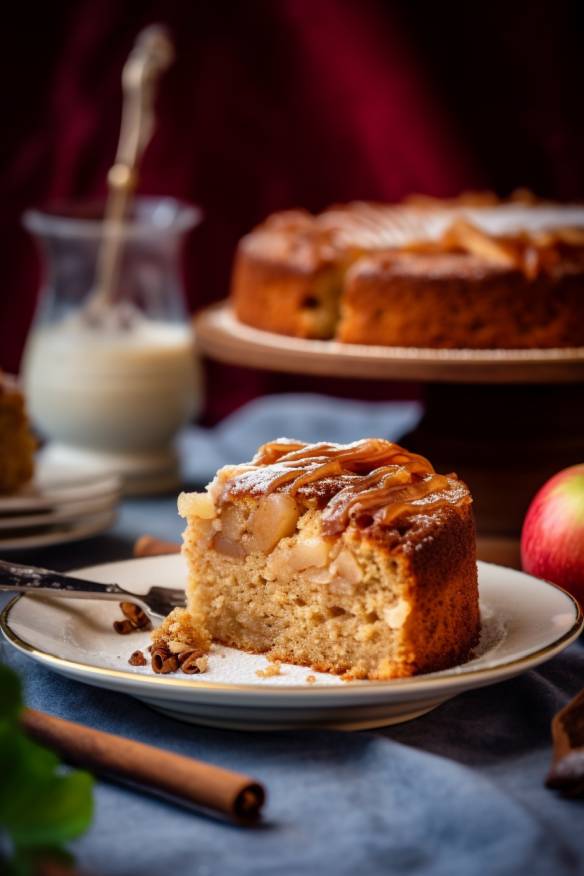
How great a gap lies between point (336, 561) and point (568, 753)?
45 centimetres

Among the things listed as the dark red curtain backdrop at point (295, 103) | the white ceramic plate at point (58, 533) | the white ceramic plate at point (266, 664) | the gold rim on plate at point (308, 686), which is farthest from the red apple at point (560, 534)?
the dark red curtain backdrop at point (295, 103)

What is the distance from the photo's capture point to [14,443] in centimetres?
299

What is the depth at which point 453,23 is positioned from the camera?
473 cm

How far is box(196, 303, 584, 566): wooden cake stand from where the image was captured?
2.86 metres

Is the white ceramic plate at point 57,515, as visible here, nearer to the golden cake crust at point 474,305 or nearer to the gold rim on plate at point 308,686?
the golden cake crust at point 474,305

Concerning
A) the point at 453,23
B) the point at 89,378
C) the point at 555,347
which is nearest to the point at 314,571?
the point at 555,347

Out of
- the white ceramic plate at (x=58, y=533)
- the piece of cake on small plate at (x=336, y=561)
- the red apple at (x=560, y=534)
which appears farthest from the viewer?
the white ceramic plate at (x=58, y=533)

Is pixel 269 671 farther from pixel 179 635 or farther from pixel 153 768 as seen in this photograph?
pixel 153 768

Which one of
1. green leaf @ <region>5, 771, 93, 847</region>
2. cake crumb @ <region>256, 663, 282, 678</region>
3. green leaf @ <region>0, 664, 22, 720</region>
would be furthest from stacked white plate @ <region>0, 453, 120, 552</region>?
green leaf @ <region>5, 771, 93, 847</region>

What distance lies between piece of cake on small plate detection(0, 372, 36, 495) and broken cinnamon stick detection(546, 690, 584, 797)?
1.58 metres

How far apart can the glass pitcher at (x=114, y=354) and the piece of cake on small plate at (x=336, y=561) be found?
152 cm

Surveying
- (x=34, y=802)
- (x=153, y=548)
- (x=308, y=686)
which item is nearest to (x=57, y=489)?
(x=153, y=548)

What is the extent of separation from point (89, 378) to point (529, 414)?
1.25 meters

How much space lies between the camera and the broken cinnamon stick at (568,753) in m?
1.67
